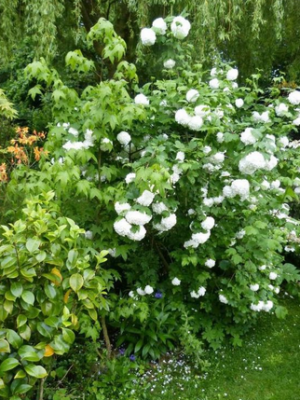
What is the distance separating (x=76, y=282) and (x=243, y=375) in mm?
1956

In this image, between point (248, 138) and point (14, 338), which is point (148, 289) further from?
point (14, 338)

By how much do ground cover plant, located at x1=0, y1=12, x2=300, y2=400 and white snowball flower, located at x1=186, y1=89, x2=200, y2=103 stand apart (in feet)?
0.05

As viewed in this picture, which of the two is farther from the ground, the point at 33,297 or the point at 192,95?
the point at 192,95

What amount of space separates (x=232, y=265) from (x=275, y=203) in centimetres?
63

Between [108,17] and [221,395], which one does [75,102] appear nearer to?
[221,395]

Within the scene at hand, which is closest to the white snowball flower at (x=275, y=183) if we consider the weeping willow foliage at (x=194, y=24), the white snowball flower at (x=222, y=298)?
the white snowball flower at (x=222, y=298)

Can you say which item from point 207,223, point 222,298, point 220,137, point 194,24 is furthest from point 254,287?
point 194,24

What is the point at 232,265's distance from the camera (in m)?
3.67

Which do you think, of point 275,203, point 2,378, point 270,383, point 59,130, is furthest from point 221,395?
point 59,130

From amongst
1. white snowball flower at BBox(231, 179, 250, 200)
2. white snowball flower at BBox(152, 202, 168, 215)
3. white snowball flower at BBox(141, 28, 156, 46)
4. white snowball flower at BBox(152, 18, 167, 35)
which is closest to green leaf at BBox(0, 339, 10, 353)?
white snowball flower at BBox(152, 202, 168, 215)

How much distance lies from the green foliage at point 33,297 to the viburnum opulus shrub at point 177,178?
0.70 m

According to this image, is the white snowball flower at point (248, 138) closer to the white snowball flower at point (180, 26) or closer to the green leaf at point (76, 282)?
the white snowball flower at point (180, 26)

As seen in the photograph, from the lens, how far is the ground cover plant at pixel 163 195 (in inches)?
111

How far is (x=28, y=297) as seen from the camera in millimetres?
1908
